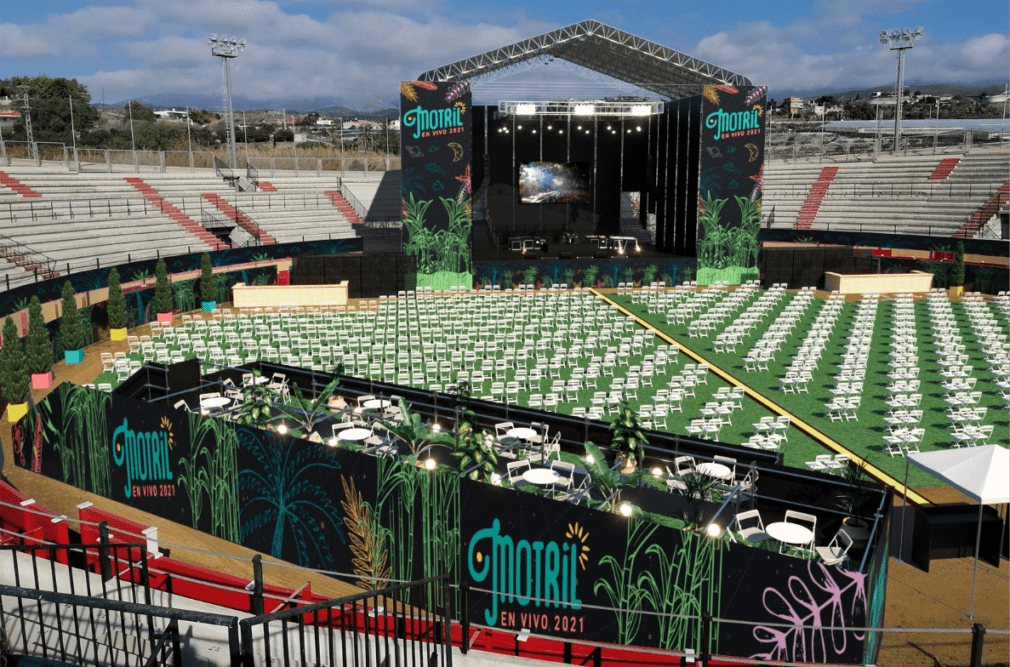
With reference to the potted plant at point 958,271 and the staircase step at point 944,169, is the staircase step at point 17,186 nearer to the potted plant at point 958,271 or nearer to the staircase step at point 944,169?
the potted plant at point 958,271

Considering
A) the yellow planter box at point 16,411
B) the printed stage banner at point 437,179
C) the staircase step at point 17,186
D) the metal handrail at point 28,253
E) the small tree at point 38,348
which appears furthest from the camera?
the printed stage banner at point 437,179

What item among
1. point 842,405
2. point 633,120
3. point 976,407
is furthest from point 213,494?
point 633,120

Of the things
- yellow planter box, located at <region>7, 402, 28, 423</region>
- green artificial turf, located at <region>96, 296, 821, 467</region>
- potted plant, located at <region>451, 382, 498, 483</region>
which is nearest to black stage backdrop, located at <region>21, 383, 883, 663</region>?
potted plant, located at <region>451, 382, 498, 483</region>

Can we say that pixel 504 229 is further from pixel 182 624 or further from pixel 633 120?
pixel 182 624

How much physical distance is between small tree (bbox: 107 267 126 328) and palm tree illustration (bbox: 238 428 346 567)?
59.7 feet

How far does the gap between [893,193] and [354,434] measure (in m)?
→ 43.8

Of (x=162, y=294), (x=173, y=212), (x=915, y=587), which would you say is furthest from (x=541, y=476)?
(x=173, y=212)

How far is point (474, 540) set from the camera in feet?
36.1

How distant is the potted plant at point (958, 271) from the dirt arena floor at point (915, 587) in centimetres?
2705

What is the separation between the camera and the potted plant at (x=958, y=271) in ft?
126

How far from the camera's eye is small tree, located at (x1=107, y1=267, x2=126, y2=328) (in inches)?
1119

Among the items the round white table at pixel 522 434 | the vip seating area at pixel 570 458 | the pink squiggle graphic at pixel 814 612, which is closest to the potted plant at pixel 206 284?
the vip seating area at pixel 570 458

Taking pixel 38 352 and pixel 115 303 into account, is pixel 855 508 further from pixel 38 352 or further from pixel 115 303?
pixel 115 303

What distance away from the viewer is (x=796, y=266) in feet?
136
